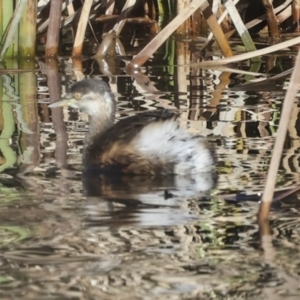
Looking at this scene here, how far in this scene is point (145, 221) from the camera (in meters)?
4.46

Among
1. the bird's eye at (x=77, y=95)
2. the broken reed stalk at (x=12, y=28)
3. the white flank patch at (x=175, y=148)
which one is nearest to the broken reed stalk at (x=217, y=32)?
the broken reed stalk at (x=12, y=28)

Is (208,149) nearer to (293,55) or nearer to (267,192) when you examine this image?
(267,192)

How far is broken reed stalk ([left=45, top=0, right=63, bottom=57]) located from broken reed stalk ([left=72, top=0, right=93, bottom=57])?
24 centimetres

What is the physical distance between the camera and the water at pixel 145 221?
3.66 metres

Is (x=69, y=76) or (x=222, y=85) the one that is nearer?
(x=222, y=85)

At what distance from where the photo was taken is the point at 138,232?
4285 mm

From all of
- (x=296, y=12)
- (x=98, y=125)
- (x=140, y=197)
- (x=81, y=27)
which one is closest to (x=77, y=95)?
(x=98, y=125)

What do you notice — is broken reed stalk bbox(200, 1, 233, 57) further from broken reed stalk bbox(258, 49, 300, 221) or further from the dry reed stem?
broken reed stalk bbox(258, 49, 300, 221)

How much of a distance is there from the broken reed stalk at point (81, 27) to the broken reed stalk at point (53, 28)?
0.24 m

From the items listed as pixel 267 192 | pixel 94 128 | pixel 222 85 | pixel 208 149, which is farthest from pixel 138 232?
Answer: pixel 222 85

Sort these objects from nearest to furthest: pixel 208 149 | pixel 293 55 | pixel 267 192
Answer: pixel 267 192 < pixel 208 149 < pixel 293 55

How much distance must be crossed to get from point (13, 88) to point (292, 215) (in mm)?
4225

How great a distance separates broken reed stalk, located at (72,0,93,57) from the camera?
9469mm

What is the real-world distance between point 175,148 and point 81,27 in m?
4.40
